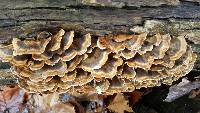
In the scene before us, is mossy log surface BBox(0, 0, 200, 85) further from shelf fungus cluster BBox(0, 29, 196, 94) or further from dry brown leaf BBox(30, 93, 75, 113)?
dry brown leaf BBox(30, 93, 75, 113)

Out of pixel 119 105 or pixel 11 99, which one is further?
pixel 11 99

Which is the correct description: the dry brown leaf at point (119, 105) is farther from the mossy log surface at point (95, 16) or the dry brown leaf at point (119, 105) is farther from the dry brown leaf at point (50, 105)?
the mossy log surface at point (95, 16)

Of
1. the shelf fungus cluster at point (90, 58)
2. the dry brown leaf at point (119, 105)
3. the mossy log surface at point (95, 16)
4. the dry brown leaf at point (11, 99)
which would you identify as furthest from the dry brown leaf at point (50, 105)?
the mossy log surface at point (95, 16)

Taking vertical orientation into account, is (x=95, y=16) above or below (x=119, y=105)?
above

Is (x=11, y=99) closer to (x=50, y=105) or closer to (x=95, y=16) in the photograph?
(x=50, y=105)

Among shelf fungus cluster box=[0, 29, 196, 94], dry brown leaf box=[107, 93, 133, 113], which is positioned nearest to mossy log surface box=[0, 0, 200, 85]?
shelf fungus cluster box=[0, 29, 196, 94]

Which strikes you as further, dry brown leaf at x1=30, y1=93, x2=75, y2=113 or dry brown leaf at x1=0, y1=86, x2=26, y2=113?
dry brown leaf at x1=0, y1=86, x2=26, y2=113

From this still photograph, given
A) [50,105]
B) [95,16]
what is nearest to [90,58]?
[95,16]
